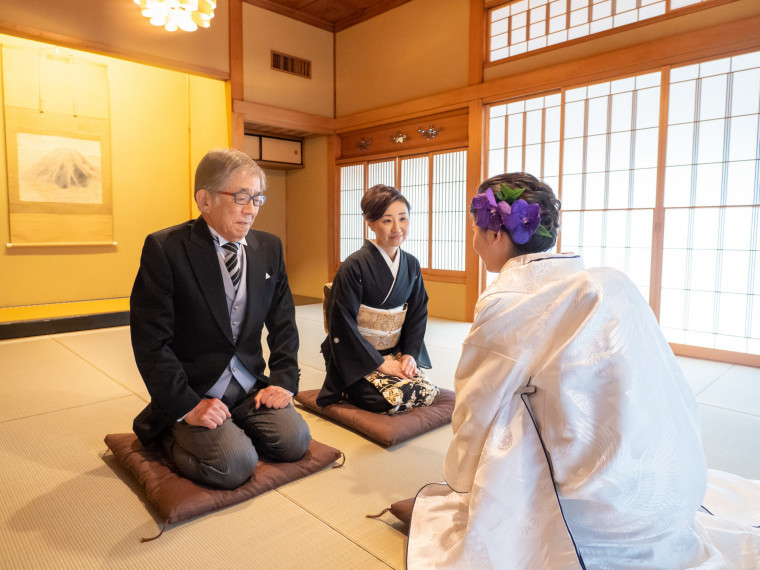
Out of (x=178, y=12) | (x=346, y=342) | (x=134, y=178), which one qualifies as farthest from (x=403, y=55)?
(x=346, y=342)

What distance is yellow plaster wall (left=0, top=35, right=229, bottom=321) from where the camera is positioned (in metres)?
5.50

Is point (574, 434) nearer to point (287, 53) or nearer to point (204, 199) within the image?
point (204, 199)

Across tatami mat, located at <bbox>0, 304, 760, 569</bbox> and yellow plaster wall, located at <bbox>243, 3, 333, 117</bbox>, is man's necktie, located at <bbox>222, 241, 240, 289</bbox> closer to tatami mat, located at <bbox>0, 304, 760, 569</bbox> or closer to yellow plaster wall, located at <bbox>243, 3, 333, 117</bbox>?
tatami mat, located at <bbox>0, 304, 760, 569</bbox>

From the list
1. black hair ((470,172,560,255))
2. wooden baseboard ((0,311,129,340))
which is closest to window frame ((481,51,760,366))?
black hair ((470,172,560,255))

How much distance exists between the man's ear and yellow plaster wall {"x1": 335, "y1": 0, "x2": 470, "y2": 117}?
4096 millimetres

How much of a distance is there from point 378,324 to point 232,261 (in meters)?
0.93

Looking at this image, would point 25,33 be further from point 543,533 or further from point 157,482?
point 543,533

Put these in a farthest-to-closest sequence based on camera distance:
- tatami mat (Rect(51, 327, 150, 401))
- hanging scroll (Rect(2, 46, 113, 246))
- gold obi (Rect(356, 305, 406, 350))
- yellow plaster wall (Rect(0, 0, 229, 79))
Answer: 1. hanging scroll (Rect(2, 46, 113, 246))
2. yellow plaster wall (Rect(0, 0, 229, 79))
3. tatami mat (Rect(51, 327, 150, 401))
4. gold obi (Rect(356, 305, 406, 350))

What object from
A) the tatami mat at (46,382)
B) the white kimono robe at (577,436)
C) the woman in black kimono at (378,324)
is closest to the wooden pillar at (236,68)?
the tatami mat at (46,382)

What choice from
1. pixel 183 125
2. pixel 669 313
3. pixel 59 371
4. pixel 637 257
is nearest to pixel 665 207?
pixel 637 257

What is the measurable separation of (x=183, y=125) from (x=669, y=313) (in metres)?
5.48

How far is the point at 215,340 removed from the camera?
1993mm

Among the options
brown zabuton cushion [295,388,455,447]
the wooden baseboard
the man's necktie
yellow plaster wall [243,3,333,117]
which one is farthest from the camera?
yellow plaster wall [243,3,333,117]

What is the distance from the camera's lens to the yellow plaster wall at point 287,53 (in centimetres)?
594
